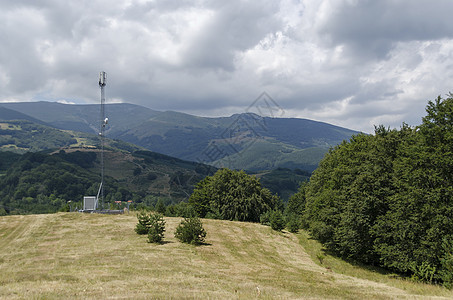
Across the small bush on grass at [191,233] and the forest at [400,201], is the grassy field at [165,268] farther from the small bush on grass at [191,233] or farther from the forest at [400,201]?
the forest at [400,201]

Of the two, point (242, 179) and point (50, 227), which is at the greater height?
point (242, 179)

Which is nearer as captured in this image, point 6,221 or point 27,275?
point 27,275

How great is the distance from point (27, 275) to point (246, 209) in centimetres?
4794

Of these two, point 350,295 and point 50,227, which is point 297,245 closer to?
point 350,295

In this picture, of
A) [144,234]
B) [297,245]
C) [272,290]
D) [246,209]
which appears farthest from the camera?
[246,209]

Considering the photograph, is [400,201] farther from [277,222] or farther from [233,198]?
[233,198]

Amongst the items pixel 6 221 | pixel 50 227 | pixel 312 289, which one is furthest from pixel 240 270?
pixel 6 221

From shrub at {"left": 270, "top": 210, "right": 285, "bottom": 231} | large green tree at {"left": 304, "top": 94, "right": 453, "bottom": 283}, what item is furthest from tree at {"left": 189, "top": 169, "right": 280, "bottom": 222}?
large green tree at {"left": 304, "top": 94, "right": 453, "bottom": 283}

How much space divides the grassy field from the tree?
729 inches

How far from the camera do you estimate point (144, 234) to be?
120 feet

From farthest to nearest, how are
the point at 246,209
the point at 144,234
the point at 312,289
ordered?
the point at 246,209 < the point at 144,234 < the point at 312,289

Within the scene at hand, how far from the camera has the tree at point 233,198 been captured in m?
63.1

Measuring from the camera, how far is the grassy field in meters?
15.5

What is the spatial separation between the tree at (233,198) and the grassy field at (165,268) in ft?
60.8
